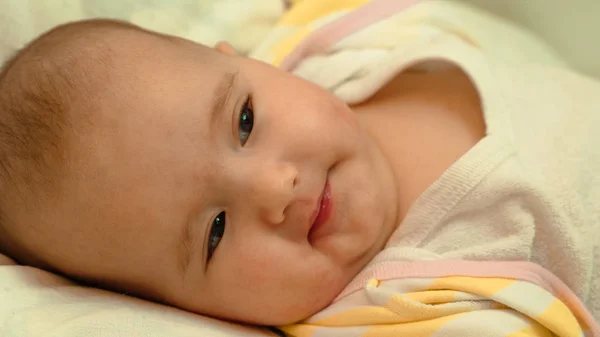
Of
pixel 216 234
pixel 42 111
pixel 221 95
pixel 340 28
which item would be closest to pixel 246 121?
pixel 221 95

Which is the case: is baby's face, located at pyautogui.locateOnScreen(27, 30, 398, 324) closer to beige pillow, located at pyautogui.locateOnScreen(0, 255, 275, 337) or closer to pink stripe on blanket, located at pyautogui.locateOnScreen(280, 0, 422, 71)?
beige pillow, located at pyautogui.locateOnScreen(0, 255, 275, 337)

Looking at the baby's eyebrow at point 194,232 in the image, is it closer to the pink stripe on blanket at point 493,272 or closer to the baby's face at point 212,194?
the baby's face at point 212,194

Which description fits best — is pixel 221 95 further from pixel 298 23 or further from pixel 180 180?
pixel 298 23

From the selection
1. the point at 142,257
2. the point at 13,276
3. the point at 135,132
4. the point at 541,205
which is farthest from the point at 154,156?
the point at 541,205

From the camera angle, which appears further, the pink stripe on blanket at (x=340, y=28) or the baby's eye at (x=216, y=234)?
the pink stripe on blanket at (x=340, y=28)

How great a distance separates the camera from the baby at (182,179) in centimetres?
90

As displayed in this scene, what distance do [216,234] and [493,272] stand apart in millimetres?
402

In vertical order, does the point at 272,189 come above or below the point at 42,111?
below

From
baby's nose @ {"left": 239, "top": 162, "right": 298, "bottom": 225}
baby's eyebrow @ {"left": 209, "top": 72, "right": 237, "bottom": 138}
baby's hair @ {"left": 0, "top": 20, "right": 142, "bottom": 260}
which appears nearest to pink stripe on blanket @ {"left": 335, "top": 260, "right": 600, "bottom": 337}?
baby's nose @ {"left": 239, "top": 162, "right": 298, "bottom": 225}

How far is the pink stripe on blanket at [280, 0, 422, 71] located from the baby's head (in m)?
0.29

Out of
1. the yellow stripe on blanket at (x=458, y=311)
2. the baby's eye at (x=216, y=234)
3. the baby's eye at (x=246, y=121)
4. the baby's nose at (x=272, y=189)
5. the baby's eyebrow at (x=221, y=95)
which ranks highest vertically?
the baby's eyebrow at (x=221, y=95)

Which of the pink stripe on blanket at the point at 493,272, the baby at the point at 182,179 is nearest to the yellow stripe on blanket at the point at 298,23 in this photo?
the baby at the point at 182,179

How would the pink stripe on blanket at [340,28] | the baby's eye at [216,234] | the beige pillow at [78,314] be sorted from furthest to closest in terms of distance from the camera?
the pink stripe on blanket at [340,28] < the baby's eye at [216,234] < the beige pillow at [78,314]

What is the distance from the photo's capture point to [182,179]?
90cm
